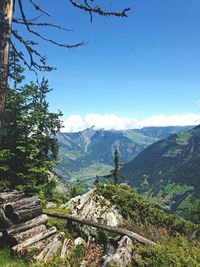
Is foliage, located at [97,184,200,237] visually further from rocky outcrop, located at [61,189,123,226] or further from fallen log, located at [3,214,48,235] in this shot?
fallen log, located at [3,214,48,235]

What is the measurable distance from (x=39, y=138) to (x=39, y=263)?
11.3m

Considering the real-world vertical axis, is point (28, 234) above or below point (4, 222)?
below

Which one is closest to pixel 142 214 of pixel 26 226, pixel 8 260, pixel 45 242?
pixel 45 242

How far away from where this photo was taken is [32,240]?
11273 millimetres

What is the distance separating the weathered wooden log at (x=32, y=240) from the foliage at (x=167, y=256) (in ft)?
12.4

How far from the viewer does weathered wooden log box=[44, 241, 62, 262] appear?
10.8 meters

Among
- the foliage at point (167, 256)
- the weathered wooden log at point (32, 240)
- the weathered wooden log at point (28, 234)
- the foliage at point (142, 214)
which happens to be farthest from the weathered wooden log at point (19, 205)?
the foliage at point (142, 214)

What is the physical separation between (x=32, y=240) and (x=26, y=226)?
2.31 feet

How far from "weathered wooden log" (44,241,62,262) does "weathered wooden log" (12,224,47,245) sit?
0.91 meters

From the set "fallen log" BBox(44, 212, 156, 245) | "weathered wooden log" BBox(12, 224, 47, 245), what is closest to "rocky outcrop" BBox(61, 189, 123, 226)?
"fallen log" BBox(44, 212, 156, 245)

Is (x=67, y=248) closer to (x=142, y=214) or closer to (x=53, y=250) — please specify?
(x=53, y=250)

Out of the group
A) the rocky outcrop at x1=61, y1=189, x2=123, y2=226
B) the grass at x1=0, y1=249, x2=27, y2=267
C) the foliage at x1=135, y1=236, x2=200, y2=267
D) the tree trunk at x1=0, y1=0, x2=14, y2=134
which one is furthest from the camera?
the rocky outcrop at x1=61, y1=189, x2=123, y2=226

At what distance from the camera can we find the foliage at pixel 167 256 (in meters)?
8.86

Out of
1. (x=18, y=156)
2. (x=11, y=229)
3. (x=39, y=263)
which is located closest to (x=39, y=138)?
(x=18, y=156)
